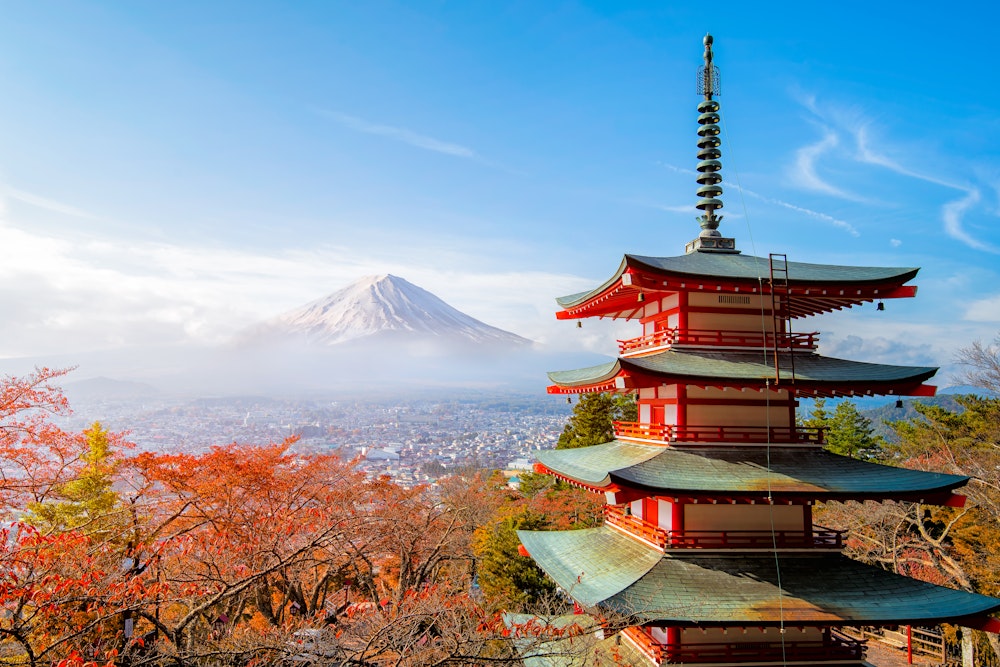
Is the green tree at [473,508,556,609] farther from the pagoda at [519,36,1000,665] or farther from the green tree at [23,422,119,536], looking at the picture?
the green tree at [23,422,119,536]

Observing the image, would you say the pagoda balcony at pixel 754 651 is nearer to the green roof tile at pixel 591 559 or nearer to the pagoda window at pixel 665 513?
the green roof tile at pixel 591 559

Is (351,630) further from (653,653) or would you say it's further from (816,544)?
(816,544)

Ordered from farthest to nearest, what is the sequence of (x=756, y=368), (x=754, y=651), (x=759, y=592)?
(x=756, y=368) → (x=754, y=651) → (x=759, y=592)

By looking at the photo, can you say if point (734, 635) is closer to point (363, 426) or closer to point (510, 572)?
point (510, 572)

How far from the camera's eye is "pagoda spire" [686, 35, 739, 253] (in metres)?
11.2

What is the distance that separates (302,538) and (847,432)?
30.0 metres

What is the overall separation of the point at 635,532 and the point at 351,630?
603 centimetres

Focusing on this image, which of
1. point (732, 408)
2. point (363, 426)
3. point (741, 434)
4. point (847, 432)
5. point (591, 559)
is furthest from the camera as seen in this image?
point (363, 426)

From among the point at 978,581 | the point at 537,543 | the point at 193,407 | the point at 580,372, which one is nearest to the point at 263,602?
the point at 537,543

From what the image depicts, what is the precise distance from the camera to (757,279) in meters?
9.32

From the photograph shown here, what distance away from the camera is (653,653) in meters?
8.79

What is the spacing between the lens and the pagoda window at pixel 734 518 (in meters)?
9.23

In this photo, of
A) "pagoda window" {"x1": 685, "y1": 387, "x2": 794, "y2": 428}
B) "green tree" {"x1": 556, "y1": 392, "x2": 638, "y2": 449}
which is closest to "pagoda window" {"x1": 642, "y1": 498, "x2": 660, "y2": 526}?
"pagoda window" {"x1": 685, "y1": 387, "x2": 794, "y2": 428}

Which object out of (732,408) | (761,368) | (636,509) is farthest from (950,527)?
(761,368)
